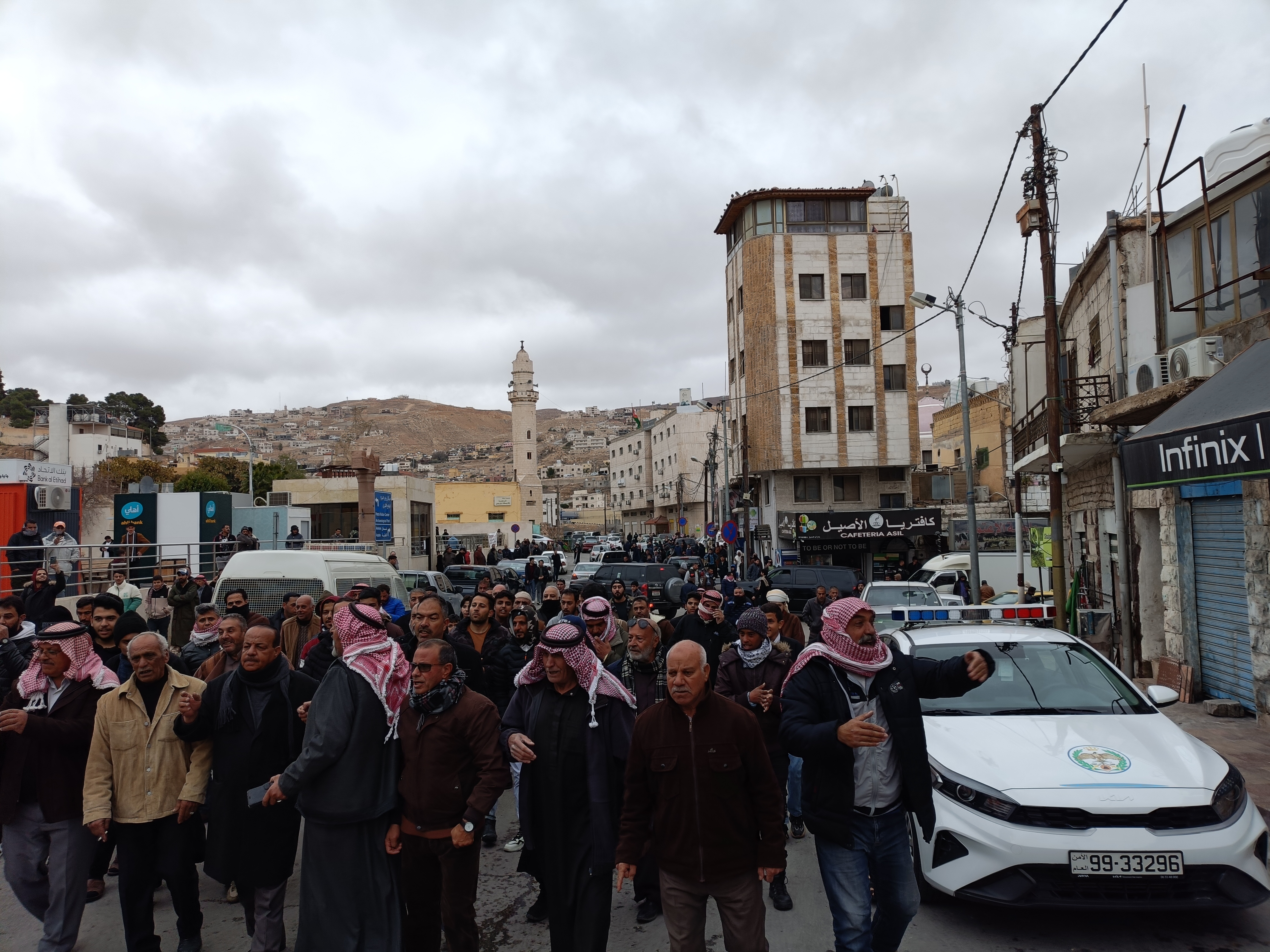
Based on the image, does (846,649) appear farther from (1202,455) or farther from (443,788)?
(1202,455)

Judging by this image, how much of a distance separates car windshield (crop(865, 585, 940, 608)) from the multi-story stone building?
2184 centimetres

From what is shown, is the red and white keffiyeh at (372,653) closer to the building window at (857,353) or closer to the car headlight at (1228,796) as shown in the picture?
the car headlight at (1228,796)

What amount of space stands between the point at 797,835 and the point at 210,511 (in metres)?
23.5

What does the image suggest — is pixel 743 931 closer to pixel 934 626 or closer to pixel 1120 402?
pixel 934 626

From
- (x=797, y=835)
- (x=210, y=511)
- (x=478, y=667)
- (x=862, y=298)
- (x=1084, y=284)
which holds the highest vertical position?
(x=862, y=298)

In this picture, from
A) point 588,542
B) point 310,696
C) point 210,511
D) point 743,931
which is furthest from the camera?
point 588,542

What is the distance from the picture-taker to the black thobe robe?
14.5 feet

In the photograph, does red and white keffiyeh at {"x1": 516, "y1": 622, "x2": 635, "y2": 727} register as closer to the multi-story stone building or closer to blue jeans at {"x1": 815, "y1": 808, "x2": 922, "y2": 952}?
blue jeans at {"x1": 815, "y1": 808, "x2": 922, "y2": 952}

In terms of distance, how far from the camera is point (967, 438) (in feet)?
69.3

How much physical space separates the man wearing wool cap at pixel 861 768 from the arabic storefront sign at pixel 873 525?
104ft

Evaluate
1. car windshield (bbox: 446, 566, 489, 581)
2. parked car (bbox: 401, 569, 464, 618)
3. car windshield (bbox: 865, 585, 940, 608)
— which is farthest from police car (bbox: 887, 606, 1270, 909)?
car windshield (bbox: 446, 566, 489, 581)

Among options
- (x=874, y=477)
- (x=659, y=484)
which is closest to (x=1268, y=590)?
(x=874, y=477)

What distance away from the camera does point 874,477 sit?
40281mm

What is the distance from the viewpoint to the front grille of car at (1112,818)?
434 centimetres
